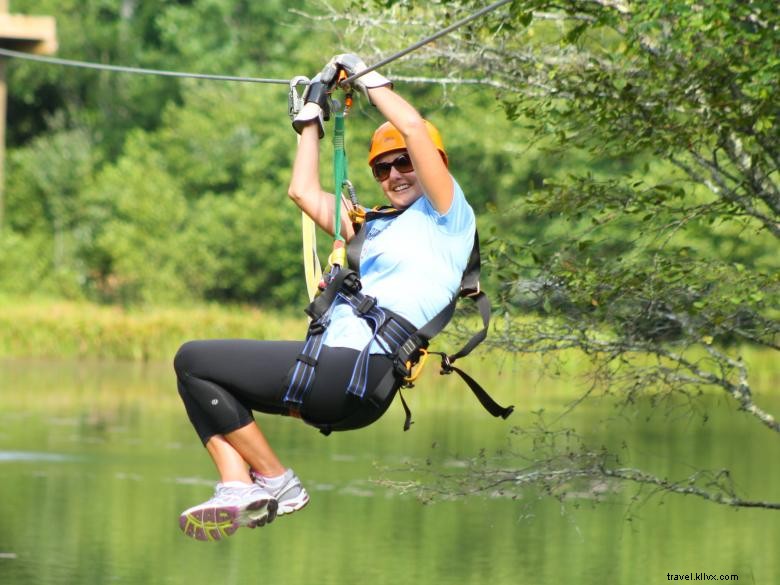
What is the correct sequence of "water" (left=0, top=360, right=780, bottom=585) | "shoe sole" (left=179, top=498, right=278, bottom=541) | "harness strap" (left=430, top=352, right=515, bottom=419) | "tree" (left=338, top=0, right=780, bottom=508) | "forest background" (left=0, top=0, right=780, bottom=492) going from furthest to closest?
"water" (left=0, top=360, right=780, bottom=585)
"forest background" (left=0, top=0, right=780, bottom=492)
"tree" (left=338, top=0, right=780, bottom=508)
"harness strap" (left=430, top=352, right=515, bottom=419)
"shoe sole" (left=179, top=498, right=278, bottom=541)

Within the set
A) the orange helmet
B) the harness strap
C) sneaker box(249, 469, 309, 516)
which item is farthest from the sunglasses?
sneaker box(249, 469, 309, 516)

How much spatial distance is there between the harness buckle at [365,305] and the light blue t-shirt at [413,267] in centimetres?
3

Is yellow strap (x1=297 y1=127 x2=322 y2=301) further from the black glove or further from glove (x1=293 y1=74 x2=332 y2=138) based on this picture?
the black glove

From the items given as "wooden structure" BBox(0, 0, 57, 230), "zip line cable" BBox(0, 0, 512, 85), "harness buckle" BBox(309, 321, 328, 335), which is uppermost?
"wooden structure" BBox(0, 0, 57, 230)

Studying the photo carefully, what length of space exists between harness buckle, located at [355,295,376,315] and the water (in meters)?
3.72

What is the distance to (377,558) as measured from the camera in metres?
12.8

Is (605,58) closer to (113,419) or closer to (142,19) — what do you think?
(113,419)

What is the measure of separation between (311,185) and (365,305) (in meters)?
0.66

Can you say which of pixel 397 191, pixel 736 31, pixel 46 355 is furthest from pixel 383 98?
pixel 46 355

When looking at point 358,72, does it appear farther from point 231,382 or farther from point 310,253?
point 231,382

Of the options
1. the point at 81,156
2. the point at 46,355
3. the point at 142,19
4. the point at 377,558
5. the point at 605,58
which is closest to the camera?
the point at 605,58

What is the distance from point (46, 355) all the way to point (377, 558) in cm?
1688

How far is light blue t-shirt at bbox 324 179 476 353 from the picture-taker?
5926mm

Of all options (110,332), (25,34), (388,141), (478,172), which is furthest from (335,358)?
(25,34)
